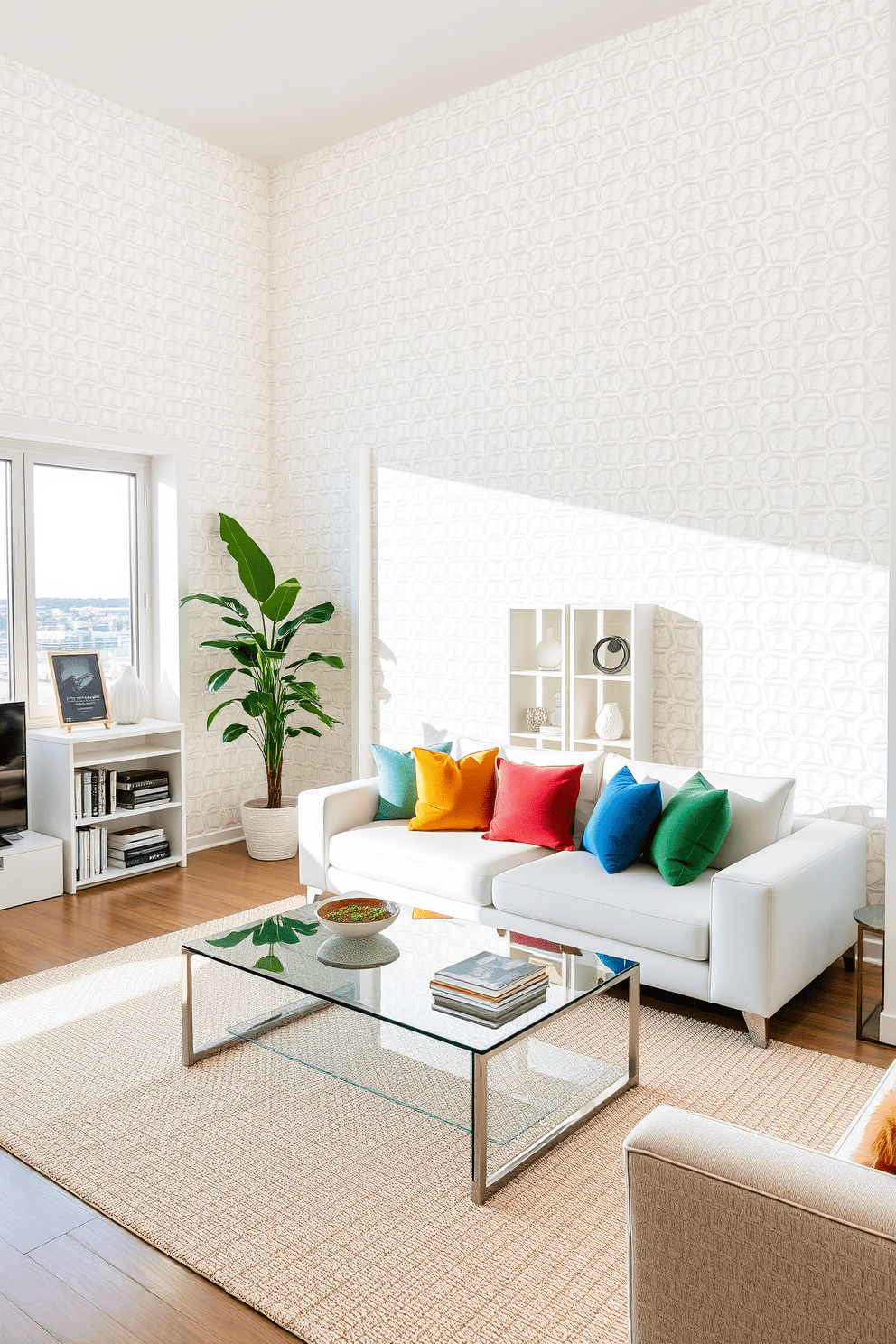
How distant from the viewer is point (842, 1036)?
3135mm

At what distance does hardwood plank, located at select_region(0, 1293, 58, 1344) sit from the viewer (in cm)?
184

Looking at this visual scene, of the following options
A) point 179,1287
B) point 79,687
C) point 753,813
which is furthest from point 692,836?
point 79,687

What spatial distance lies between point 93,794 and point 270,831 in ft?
3.07

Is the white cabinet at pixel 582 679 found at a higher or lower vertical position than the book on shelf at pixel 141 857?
higher

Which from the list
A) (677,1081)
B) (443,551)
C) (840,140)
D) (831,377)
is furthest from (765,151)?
(677,1081)

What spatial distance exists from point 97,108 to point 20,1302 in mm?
5078

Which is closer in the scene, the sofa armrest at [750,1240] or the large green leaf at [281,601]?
the sofa armrest at [750,1240]

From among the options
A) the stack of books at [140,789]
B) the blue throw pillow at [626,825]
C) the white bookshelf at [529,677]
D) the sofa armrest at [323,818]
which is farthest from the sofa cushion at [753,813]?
the stack of books at [140,789]

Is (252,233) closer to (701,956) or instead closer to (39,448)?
(39,448)

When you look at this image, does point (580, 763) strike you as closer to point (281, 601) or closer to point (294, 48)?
point (281, 601)

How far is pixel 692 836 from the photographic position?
3293 mm

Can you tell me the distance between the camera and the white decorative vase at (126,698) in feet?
16.8

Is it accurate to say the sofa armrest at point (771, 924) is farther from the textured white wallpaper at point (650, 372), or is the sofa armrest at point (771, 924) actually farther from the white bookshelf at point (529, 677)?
the white bookshelf at point (529, 677)

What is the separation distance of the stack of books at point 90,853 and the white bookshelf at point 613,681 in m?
2.33
